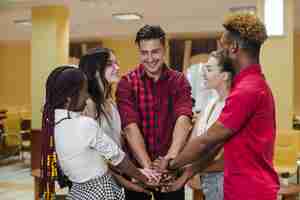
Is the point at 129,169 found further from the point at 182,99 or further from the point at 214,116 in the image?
the point at 214,116

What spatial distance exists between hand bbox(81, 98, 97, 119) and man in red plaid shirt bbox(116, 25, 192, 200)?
0.18 m

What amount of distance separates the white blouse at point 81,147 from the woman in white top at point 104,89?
0.16 metres

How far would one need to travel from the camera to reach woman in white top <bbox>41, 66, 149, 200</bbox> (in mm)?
1994

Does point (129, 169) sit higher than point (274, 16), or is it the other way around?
point (274, 16)

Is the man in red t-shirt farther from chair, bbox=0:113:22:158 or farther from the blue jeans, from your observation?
chair, bbox=0:113:22:158

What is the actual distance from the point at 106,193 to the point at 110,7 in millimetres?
6222

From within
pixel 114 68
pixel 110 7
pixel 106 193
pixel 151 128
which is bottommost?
pixel 106 193

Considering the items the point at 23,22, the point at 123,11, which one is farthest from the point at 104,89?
the point at 23,22

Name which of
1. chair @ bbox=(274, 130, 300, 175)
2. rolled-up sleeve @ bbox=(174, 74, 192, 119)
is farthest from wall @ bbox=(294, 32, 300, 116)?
rolled-up sleeve @ bbox=(174, 74, 192, 119)

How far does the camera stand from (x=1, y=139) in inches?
352

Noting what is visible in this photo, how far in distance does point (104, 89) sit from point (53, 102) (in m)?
0.30

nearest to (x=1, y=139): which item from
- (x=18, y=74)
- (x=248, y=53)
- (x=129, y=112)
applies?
(x=18, y=74)

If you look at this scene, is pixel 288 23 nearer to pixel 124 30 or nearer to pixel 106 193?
pixel 106 193

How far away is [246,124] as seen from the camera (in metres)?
1.80
